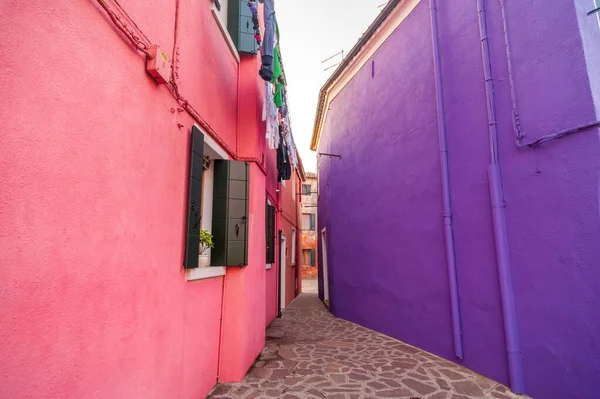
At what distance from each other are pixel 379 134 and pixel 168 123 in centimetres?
578

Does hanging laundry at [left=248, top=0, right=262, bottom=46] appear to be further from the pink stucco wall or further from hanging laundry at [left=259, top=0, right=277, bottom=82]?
the pink stucco wall

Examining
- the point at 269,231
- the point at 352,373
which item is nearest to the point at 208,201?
the point at 352,373

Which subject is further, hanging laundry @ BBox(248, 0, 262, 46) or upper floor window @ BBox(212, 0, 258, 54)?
upper floor window @ BBox(212, 0, 258, 54)

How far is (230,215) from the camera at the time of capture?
4.62 m

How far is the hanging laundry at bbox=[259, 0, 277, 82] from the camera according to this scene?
4598 mm

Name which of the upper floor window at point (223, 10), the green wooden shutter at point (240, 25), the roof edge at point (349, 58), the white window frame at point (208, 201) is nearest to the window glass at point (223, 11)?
the upper floor window at point (223, 10)

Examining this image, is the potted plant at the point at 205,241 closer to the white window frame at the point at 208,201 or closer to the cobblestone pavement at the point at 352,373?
the white window frame at the point at 208,201

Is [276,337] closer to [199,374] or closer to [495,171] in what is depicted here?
[199,374]

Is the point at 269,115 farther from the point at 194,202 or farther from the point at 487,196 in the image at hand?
the point at 487,196

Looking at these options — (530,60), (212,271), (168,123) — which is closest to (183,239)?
(212,271)

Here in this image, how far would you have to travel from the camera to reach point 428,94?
605 centimetres

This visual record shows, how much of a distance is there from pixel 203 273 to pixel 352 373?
2.76 meters

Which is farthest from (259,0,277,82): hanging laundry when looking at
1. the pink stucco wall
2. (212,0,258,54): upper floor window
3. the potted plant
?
the potted plant

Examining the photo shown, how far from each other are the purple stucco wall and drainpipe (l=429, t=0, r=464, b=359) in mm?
104
